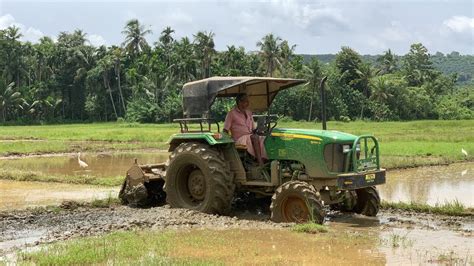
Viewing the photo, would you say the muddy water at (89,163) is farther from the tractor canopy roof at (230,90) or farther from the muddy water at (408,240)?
the muddy water at (408,240)

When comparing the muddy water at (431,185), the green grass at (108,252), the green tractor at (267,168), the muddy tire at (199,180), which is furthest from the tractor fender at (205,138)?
the muddy water at (431,185)

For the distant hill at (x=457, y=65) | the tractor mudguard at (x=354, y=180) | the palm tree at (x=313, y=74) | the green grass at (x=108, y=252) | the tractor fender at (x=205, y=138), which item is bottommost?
the green grass at (x=108, y=252)

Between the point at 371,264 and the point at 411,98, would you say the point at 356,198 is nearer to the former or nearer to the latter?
the point at 371,264

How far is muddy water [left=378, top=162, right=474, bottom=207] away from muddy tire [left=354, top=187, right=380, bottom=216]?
2.30 m

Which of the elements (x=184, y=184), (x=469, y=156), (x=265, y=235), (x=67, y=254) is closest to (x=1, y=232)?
(x=67, y=254)

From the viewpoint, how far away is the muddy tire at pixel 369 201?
987 centimetres

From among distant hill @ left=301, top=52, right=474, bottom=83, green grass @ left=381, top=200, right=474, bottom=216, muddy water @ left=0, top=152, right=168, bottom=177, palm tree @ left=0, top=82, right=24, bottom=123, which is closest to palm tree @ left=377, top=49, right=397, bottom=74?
palm tree @ left=0, top=82, right=24, bottom=123

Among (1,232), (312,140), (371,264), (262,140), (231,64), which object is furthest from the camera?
(231,64)

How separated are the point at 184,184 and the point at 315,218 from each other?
282cm

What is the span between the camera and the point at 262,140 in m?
9.97

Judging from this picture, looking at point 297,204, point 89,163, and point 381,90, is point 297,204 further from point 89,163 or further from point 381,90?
point 381,90

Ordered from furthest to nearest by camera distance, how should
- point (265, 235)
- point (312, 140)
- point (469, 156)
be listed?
point (469, 156)
point (312, 140)
point (265, 235)

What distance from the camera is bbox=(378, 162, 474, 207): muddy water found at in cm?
1252

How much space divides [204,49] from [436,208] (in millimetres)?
50381
